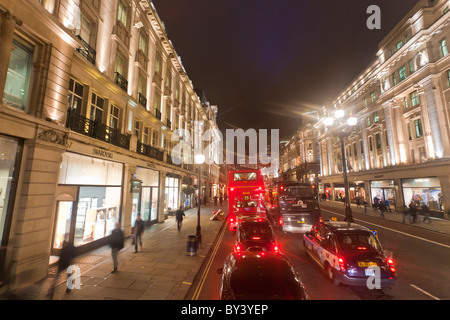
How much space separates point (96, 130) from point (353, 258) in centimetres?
1286

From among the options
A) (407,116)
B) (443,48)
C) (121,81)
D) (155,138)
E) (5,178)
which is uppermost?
(443,48)

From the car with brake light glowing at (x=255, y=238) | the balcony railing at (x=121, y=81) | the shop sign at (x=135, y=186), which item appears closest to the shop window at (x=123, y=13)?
the balcony railing at (x=121, y=81)

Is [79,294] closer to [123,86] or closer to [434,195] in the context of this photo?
[123,86]

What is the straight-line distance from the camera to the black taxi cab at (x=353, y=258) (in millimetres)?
5844

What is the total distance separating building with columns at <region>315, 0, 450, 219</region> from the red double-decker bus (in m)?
7.39

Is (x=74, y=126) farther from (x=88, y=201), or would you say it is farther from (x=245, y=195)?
(x=245, y=195)

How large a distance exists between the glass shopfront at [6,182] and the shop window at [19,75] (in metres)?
1.44

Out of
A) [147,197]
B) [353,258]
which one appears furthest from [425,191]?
[147,197]

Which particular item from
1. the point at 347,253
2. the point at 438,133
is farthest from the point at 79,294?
the point at 438,133

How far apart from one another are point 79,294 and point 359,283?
8.24m

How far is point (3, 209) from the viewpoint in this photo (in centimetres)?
664

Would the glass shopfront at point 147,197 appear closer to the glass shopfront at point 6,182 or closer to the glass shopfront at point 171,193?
the glass shopfront at point 171,193

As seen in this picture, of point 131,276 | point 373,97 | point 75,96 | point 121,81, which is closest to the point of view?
point 131,276

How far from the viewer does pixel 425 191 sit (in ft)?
74.4
